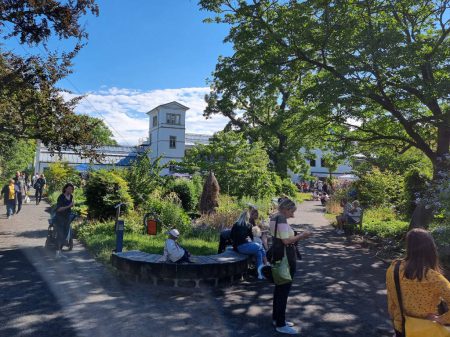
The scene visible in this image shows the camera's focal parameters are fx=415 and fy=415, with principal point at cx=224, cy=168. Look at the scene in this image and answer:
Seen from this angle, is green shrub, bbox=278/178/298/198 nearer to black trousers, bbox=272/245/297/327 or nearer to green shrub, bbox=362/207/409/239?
green shrub, bbox=362/207/409/239

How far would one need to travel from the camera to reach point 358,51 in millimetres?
11062

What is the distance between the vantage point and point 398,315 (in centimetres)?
345

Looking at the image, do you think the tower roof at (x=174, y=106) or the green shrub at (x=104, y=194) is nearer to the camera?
the green shrub at (x=104, y=194)

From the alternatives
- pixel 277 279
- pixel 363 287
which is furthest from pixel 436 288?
pixel 363 287

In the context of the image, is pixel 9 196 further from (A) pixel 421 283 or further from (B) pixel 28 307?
(A) pixel 421 283

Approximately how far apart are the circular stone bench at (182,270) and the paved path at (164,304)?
17 cm

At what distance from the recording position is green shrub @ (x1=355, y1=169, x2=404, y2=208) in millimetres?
20578

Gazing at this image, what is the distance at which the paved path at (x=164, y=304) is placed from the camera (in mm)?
5188

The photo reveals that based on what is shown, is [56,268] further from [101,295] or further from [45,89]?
[45,89]

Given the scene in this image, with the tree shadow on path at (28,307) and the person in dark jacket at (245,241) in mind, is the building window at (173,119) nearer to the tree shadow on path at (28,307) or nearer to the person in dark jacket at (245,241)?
the tree shadow on path at (28,307)

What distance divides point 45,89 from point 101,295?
697 cm

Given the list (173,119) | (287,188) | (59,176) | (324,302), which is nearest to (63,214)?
(324,302)

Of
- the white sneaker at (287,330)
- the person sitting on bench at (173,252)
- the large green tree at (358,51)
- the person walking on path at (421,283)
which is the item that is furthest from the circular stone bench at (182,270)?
the large green tree at (358,51)

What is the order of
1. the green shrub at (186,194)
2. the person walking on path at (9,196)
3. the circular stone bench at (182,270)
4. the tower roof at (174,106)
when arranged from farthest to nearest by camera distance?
the tower roof at (174,106)
the green shrub at (186,194)
the person walking on path at (9,196)
the circular stone bench at (182,270)
